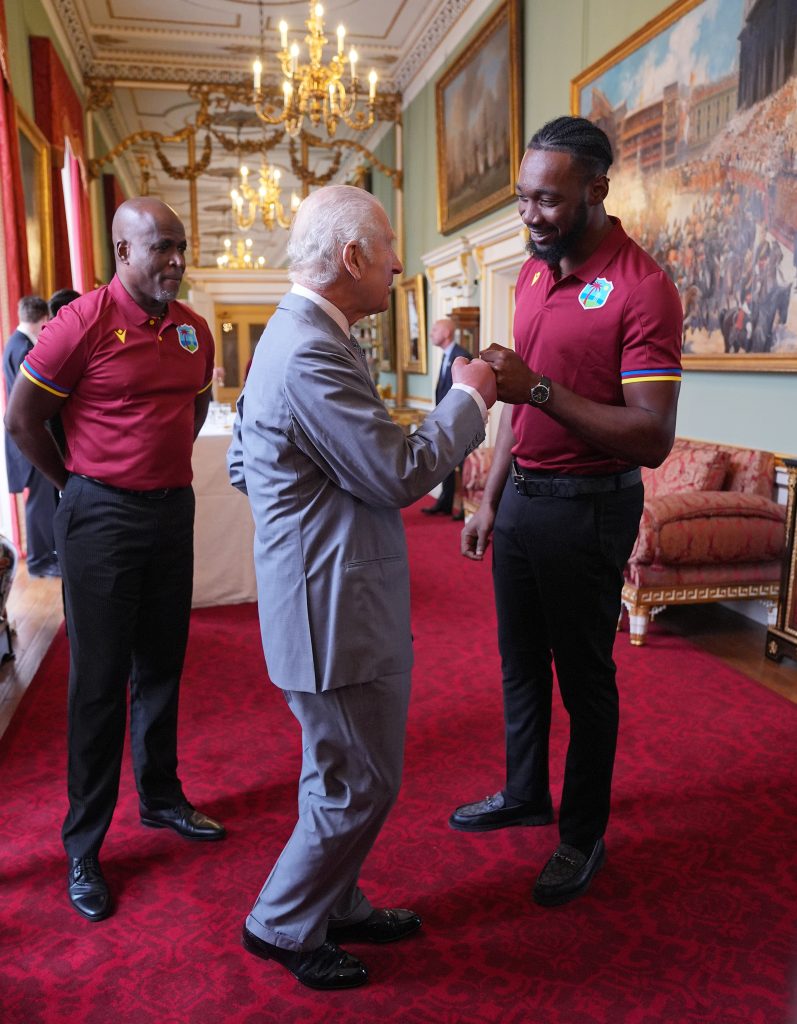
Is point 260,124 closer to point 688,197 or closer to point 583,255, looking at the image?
point 688,197

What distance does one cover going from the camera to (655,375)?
1.90 m

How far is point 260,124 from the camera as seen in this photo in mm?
12594

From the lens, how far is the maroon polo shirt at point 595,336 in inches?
75.2

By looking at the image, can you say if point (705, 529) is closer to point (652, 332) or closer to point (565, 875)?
point (565, 875)

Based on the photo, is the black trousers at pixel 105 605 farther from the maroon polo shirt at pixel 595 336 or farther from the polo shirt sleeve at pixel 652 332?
the polo shirt sleeve at pixel 652 332

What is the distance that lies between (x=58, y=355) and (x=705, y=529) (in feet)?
10.9

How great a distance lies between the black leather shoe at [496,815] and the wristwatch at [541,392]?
1386 millimetres

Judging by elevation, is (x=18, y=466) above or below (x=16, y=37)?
below

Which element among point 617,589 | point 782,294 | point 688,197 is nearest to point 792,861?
point 617,589

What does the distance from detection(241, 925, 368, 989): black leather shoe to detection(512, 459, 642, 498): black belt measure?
123 cm

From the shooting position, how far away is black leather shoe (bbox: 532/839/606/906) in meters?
2.24

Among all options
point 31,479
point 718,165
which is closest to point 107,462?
point 31,479

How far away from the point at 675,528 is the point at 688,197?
83.9 inches

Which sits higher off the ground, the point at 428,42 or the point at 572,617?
the point at 428,42
